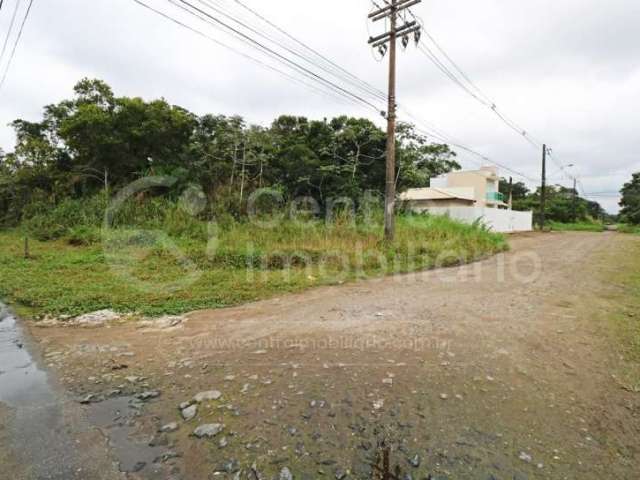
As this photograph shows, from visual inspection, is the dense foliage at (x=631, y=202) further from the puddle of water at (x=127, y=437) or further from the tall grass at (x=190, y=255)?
the puddle of water at (x=127, y=437)

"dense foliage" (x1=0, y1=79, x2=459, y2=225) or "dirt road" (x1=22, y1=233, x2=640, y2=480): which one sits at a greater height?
"dense foliage" (x1=0, y1=79, x2=459, y2=225)

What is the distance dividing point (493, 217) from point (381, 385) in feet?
66.3

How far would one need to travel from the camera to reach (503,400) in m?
2.27

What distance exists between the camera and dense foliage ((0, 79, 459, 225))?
1305cm

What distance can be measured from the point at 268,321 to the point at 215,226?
6.72m

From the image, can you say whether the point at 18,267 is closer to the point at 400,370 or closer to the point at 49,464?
the point at 49,464

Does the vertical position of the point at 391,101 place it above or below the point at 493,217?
above

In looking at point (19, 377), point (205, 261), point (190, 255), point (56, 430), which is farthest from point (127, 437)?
point (190, 255)

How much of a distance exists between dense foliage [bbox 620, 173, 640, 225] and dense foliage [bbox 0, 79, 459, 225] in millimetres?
29228

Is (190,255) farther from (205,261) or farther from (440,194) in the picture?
(440,194)

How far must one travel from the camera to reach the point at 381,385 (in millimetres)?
2465

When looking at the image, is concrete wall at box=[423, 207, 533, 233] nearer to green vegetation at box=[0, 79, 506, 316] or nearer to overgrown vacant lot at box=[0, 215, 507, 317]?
green vegetation at box=[0, 79, 506, 316]

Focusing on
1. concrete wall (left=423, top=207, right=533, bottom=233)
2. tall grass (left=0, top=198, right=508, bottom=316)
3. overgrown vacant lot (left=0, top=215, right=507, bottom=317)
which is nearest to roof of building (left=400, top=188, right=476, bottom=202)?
concrete wall (left=423, top=207, right=533, bottom=233)

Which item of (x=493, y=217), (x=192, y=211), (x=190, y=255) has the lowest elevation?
(x=190, y=255)
